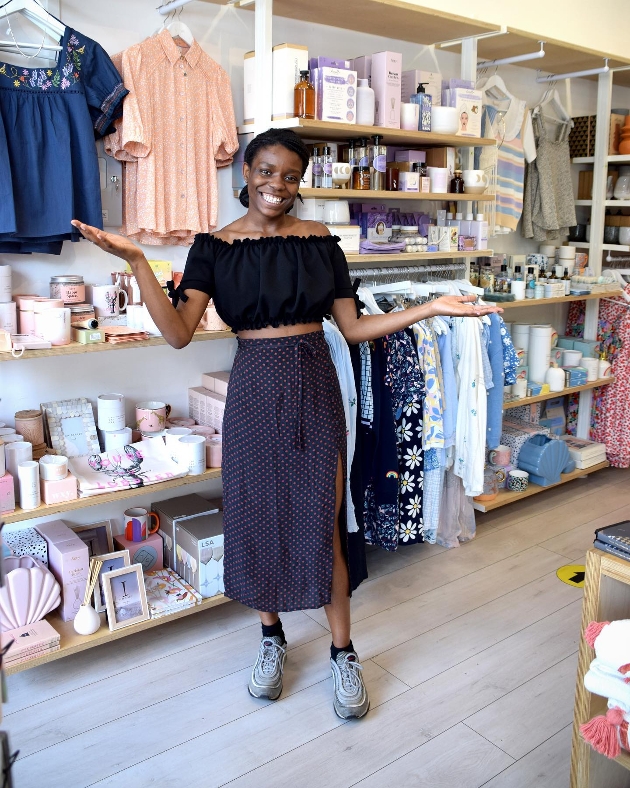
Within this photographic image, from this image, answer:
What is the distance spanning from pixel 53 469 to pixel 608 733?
5.60ft

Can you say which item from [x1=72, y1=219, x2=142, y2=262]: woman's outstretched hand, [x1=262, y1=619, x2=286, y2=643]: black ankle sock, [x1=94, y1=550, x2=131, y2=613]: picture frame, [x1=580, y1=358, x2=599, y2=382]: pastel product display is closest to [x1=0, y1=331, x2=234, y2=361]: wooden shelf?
[x1=72, y1=219, x2=142, y2=262]: woman's outstretched hand

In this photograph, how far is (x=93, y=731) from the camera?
225 cm

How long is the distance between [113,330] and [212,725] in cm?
125

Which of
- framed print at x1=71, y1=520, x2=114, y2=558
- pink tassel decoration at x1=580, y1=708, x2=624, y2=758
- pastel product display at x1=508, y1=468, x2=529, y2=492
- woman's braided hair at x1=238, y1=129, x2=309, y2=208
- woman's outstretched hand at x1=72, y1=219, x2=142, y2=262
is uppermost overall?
woman's braided hair at x1=238, y1=129, x2=309, y2=208

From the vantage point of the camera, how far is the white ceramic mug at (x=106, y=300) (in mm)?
2646

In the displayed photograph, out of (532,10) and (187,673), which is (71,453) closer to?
(187,673)

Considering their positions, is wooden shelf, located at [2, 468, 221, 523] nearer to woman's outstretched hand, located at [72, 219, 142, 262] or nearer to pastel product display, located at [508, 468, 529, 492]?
woman's outstretched hand, located at [72, 219, 142, 262]

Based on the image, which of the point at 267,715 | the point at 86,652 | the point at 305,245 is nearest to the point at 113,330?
the point at 305,245

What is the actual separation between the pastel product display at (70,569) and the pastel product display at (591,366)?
120 inches

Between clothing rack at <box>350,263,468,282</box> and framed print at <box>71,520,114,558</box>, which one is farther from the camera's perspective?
clothing rack at <box>350,263,468,282</box>

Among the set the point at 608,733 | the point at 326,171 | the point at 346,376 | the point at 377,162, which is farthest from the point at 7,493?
the point at 377,162

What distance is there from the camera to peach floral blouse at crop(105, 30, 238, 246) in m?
2.61

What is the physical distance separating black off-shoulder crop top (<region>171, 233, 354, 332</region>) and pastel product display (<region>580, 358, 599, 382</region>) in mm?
2746

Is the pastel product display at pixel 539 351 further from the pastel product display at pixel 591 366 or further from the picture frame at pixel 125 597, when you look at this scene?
the picture frame at pixel 125 597
